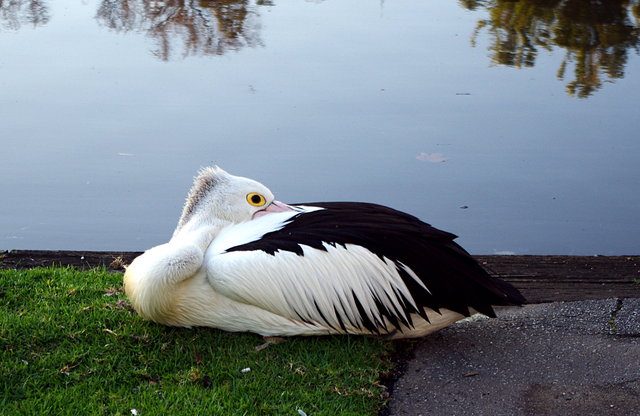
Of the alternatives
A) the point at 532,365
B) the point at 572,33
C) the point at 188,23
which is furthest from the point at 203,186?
the point at 572,33

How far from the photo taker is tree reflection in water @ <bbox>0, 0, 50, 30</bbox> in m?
9.47

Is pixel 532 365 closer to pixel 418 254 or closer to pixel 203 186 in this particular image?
pixel 418 254

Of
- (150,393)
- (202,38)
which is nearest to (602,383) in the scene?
(150,393)

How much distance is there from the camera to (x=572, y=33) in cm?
912

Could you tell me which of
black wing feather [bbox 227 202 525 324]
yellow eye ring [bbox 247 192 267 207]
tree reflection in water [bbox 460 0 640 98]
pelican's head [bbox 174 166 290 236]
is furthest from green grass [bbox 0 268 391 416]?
tree reflection in water [bbox 460 0 640 98]

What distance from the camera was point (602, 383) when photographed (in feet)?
11.4

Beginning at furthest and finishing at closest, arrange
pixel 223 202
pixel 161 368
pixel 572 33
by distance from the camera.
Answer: pixel 572 33 < pixel 223 202 < pixel 161 368

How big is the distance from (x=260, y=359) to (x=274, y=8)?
6.93 metres

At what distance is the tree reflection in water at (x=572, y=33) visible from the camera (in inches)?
326

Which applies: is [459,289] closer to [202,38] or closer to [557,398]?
[557,398]

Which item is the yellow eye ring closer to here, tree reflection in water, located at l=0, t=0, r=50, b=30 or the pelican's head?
the pelican's head

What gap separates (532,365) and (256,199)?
4.51ft

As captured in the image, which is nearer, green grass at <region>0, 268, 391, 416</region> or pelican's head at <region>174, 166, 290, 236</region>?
green grass at <region>0, 268, 391, 416</region>

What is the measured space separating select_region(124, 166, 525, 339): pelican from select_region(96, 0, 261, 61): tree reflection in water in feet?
16.5
